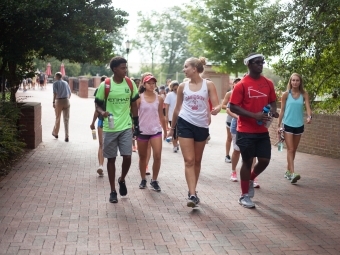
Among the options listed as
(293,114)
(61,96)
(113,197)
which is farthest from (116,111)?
(61,96)

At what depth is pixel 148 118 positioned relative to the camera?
8.18 metres

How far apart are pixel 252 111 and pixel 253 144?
16.4 inches

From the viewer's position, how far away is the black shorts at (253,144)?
23.1 feet

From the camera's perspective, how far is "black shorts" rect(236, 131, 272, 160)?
704 cm

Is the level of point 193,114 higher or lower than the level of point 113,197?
higher

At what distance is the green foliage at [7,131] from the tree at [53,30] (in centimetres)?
114

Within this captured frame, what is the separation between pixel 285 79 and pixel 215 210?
758 centimetres

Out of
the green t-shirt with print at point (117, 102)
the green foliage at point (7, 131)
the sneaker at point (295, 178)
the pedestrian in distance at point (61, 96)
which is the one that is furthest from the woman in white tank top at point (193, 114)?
the pedestrian in distance at point (61, 96)

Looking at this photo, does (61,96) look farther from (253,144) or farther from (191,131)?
(253,144)

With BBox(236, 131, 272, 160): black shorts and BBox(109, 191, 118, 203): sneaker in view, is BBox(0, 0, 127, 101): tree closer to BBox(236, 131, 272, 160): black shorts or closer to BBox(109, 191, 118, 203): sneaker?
BBox(109, 191, 118, 203): sneaker

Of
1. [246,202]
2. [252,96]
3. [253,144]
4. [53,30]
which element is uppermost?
[53,30]

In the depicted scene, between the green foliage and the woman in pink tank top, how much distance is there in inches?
100

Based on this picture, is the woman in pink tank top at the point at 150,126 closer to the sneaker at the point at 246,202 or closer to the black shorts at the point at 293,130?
the sneaker at the point at 246,202

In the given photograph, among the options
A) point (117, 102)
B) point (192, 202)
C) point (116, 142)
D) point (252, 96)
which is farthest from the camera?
point (116, 142)
